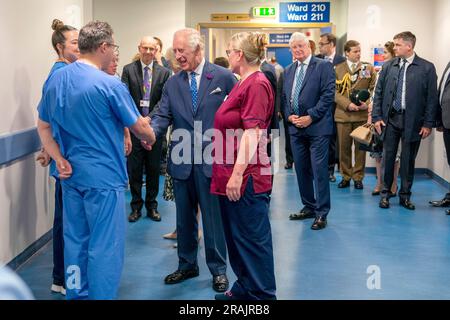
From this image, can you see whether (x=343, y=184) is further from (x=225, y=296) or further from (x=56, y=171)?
(x=56, y=171)

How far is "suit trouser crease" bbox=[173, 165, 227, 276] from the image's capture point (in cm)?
388

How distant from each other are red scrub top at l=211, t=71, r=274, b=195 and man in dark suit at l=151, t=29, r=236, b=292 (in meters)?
0.57

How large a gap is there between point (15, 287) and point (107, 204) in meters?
1.64

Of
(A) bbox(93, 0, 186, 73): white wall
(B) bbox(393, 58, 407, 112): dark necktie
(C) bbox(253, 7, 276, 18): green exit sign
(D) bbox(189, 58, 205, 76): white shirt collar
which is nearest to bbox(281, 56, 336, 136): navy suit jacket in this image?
(B) bbox(393, 58, 407, 112): dark necktie

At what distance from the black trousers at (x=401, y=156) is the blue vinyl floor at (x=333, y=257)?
25cm

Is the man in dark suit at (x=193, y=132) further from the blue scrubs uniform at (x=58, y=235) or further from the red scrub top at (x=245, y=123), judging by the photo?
the blue scrubs uniform at (x=58, y=235)

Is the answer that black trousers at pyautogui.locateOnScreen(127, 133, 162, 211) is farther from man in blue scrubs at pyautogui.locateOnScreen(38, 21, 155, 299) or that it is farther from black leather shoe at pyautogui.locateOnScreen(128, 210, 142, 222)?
man in blue scrubs at pyautogui.locateOnScreen(38, 21, 155, 299)

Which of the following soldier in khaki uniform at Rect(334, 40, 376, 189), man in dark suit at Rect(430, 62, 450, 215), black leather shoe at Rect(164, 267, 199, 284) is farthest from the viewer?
soldier in khaki uniform at Rect(334, 40, 376, 189)

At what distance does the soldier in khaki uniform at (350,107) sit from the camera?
7273 millimetres

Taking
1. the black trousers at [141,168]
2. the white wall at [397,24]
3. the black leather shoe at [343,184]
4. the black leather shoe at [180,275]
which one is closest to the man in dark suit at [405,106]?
the black leather shoe at [343,184]

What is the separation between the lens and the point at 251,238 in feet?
10.6

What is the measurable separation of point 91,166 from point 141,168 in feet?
9.29

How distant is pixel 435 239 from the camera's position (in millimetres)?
5105

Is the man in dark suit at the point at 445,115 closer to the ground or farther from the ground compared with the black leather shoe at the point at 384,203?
farther from the ground
